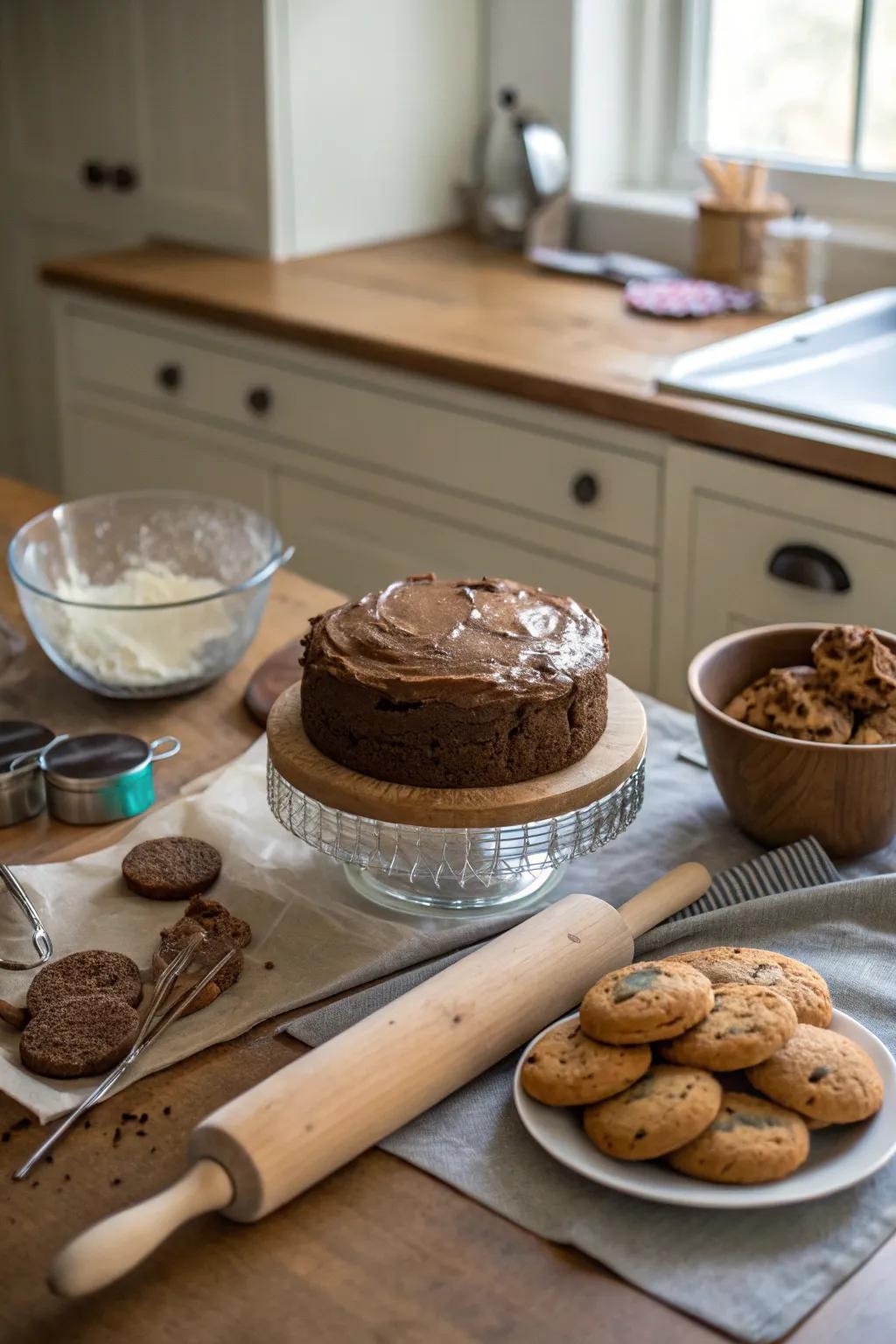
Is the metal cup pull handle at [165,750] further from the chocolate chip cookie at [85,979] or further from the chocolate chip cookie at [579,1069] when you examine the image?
the chocolate chip cookie at [579,1069]

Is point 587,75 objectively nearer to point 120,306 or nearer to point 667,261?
point 667,261

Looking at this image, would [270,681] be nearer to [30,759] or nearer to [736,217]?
[30,759]

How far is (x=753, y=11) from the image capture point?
2600mm

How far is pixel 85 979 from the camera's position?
930 millimetres

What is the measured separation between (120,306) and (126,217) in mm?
454

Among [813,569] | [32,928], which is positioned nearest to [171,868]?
[32,928]

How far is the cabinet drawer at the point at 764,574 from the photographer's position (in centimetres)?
174

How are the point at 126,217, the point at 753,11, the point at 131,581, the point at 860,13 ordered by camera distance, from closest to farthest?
the point at 131,581, the point at 860,13, the point at 753,11, the point at 126,217

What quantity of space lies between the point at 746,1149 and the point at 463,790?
30 cm

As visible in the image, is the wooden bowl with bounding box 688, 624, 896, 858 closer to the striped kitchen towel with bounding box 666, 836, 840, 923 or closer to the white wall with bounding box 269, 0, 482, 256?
the striped kitchen towel with bounding box 666, 836, 840, 923

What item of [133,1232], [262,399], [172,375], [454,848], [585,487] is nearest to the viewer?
[133,1232]

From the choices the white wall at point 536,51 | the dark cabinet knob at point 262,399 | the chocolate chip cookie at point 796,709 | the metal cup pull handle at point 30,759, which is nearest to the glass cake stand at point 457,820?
the chocolate chip cookie at point 796,709

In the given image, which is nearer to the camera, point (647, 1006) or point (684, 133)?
point (647, 1006)

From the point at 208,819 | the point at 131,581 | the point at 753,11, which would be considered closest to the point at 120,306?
the point at 753,11
